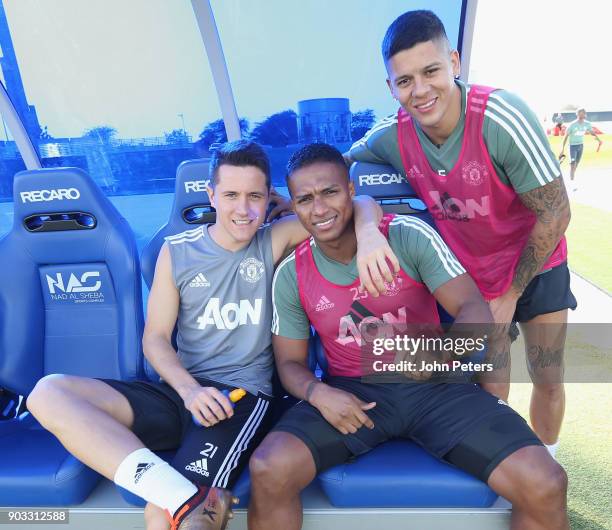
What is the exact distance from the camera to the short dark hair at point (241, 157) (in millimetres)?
1721

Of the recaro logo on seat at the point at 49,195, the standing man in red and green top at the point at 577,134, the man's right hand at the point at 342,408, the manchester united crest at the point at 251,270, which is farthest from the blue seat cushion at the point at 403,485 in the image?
the standing man in red and green top at the point at 577,134

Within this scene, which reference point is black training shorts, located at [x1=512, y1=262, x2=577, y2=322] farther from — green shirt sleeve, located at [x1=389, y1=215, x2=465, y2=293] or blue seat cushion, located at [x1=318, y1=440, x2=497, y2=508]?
blue seat cushion, located at [x1=318, y1=440, x2=497, y2=508]

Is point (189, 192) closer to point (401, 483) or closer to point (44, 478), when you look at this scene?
point (44, 478)

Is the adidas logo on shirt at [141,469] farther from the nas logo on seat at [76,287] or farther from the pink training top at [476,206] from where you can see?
the pink training top at [476,206]

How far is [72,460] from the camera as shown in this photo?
150 centimetres

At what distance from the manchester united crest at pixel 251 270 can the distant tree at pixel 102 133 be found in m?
2.61

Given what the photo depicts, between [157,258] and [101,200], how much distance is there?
1.15 ft

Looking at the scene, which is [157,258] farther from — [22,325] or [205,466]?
[205,466]

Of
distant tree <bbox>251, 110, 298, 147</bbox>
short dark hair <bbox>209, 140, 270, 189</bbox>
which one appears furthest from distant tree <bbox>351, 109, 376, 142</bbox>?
short dark hair <bbox>209, 140, 270, 189</bbox>

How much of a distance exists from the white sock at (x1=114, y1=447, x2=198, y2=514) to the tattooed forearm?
4.05 feet

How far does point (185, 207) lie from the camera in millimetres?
2023

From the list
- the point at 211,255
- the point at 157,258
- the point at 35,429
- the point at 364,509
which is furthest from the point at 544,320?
the point at 35,429

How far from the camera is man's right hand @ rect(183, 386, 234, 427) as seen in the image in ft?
4.83

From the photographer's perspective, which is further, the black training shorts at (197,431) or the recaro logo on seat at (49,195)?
the recaro logo on seat at (49,195)
